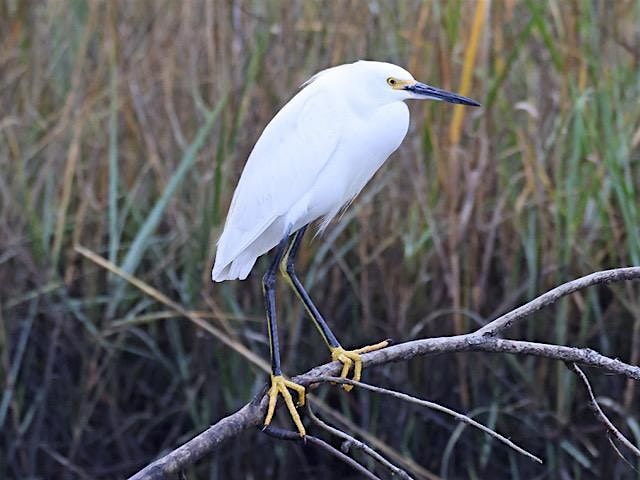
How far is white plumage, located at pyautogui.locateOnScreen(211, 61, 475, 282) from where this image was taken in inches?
61.1

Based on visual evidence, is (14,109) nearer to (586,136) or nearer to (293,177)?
(293,177)

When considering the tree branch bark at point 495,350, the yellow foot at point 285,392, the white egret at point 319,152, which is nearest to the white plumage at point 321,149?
the white egret at point 319,152

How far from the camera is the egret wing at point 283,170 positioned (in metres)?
Result: 1.57

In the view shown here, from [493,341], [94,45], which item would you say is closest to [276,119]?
[493,341]

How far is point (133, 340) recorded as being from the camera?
2.27 m

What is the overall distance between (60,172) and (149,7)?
474mm

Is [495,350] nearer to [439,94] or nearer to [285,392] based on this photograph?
[285,392]

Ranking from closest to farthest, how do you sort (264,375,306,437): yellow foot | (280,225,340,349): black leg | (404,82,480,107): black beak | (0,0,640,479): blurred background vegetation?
(264,375,306,437): yellow foot → (404,82,480,107): black beak → (280,225,340,349): black leg → (0,0,640,479): blurred background vegetation

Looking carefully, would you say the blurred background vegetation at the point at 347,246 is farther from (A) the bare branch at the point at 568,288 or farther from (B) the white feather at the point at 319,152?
(A) the bare branch at the point at 568,288

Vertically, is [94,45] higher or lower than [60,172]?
higher

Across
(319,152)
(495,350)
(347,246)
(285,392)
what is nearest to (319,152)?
(319,152)

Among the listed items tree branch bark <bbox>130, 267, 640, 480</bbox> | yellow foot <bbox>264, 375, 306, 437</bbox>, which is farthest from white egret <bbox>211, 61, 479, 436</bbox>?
tree branch bark <bbox>130, 267, 640, 480</bbox>

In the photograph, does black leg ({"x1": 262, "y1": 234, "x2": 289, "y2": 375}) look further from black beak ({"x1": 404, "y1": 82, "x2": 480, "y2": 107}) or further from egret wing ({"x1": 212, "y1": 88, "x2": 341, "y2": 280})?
black beak ({"x1": 404, "y1": 82, "x2": 480, "y2": 107})

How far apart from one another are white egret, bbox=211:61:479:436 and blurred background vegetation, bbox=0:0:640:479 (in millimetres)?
411
